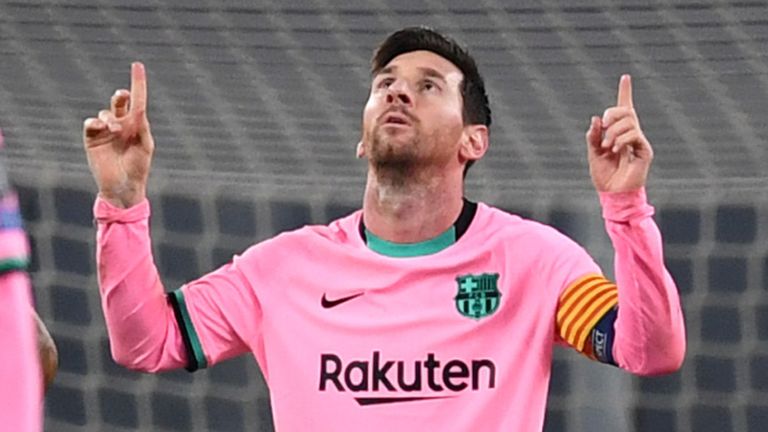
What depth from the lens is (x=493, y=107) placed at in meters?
2.85

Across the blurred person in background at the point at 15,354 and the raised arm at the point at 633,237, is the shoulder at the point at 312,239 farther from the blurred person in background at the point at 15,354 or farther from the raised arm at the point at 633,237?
the blurred person in background at the point at 15,354

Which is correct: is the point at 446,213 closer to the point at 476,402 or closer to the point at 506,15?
the point at 476,402

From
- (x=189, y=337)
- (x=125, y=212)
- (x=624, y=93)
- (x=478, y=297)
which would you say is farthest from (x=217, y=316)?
(x=624, y=93)

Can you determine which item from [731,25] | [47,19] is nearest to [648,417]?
[731,25]

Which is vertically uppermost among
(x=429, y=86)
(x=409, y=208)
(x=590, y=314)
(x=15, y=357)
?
(x=429, y=86)

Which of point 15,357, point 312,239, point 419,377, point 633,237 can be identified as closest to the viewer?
point 15,357

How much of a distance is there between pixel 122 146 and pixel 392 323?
Answer: 33 centimetres

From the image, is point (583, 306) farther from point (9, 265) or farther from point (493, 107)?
point (493, 107)

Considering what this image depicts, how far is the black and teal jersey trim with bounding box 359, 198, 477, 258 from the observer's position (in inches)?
67.8

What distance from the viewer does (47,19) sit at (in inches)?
111

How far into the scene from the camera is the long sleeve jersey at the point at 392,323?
64.7 inches

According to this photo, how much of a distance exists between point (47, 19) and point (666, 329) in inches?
61.7

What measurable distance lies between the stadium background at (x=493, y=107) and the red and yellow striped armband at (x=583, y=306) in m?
1.11

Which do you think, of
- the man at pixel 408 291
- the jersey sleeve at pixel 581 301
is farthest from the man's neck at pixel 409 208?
the jersey sleeve at pixel 581 301
